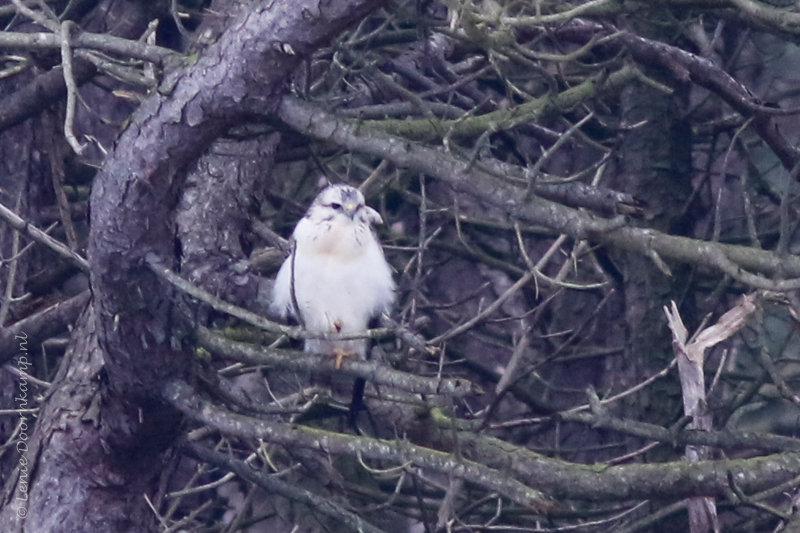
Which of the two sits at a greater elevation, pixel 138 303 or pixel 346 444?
pixel 138 303

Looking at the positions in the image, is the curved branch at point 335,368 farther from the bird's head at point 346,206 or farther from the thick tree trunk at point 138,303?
the bird's head at point 346,206

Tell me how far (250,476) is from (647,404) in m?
2.28

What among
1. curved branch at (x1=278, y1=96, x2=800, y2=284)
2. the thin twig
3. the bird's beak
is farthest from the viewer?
the bird's beak

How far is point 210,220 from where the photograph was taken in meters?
4.19

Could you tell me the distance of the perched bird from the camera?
457 centimetres

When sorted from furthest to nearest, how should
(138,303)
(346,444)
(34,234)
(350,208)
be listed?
(350,208), (34,234), (138,303), (346,444)

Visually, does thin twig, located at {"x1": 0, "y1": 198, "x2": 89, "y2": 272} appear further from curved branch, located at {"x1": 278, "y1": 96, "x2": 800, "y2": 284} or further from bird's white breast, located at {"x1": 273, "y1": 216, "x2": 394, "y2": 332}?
curved branch, located at {"x1": 278, "y1": 96, "x2": 800, "y2": 284}

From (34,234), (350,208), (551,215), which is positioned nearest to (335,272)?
(350,208)

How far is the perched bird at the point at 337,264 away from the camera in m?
4.57

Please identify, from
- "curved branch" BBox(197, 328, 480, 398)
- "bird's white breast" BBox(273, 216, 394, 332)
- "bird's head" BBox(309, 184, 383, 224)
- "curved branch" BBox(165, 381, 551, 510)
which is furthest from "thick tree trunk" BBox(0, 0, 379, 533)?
"bird's head" BBox(309, 184, 383, 224)

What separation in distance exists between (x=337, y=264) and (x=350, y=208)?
244 millimetres

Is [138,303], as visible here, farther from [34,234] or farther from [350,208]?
[350,208]

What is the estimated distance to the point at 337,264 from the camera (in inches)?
181

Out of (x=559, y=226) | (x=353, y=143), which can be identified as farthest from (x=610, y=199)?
(x=353, y=143)
